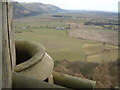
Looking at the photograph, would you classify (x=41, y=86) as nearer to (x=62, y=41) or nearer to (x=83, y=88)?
(x=83, y=88)

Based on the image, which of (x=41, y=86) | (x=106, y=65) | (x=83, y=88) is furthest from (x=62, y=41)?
(x=41, y=86)

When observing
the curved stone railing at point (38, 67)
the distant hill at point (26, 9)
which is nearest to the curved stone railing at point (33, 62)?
the curved stone railing at point (38, 67)

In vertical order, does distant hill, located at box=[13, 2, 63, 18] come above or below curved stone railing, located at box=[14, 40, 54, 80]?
above

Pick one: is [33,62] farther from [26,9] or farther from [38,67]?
[26,9]

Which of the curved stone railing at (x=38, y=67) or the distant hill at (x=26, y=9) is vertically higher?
the distant hill at (x=26, y=9)

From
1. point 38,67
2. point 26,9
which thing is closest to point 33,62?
point 38,67

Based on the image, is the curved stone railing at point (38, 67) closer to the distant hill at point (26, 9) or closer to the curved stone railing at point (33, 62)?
the curved stone railing at point (33, 62)

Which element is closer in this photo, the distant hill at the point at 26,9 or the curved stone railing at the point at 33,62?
the curved stone railing at the point at 33,62

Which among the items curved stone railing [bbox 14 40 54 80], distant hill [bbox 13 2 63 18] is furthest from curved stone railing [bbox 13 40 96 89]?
distant hill [bbox 13 2 63 18]

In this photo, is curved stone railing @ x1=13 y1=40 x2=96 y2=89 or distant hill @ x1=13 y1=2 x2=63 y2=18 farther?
distant hill @ x1=13 y1=2 x2=63 y2=18

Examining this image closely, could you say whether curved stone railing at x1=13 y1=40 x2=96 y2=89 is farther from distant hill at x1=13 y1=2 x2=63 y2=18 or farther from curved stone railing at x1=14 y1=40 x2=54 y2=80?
distant hill at x1=13 y1=2 x2=63 y2=18

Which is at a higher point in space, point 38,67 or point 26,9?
point 26,9

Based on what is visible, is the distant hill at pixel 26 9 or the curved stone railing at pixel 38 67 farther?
the distant hill at pixel 26 9
